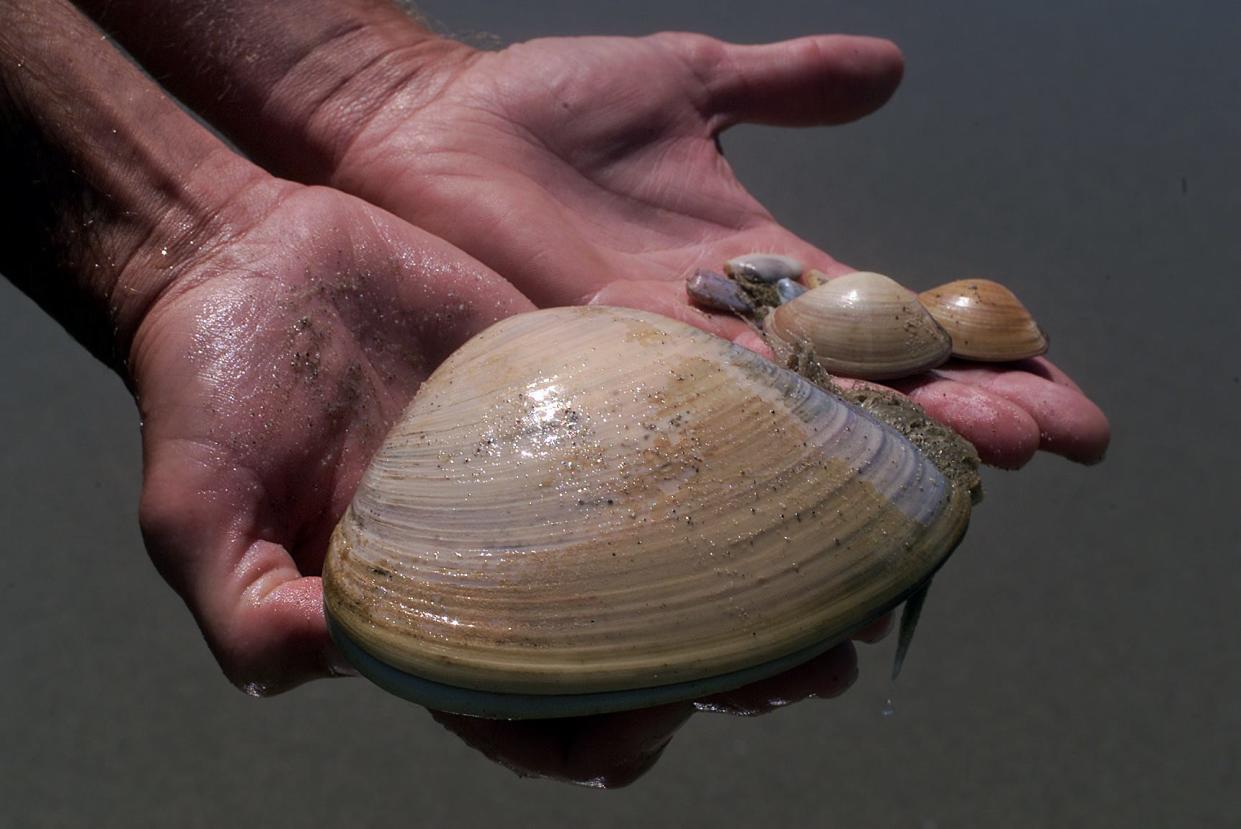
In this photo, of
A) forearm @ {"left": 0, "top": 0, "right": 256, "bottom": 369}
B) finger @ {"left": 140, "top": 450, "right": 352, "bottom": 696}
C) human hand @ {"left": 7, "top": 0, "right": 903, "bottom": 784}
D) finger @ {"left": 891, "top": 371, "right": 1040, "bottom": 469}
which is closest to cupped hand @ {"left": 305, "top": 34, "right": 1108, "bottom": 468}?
finger @ {"left": 891, "top": 371, "right": 1040, "bottom": 469}

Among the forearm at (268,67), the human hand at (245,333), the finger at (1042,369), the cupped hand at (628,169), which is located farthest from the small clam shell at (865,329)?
the forearm at (268,67)

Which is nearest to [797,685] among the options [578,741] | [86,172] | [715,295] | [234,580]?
[578,741]

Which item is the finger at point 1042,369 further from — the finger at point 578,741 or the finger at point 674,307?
the finger at point 578,741

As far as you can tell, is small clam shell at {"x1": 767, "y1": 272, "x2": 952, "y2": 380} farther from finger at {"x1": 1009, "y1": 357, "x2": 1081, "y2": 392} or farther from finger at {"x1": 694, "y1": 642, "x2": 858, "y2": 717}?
finger at {"x1": 694, "y1": 642, "x2": 858, "y2": 717}

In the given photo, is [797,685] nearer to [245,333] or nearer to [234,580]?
[234,580]

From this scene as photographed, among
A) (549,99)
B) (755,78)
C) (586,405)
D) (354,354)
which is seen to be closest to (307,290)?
(354,354)

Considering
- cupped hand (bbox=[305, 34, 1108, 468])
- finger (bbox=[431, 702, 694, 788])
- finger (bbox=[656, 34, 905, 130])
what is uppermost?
finger (bbox=[656, 34, 905, 130])

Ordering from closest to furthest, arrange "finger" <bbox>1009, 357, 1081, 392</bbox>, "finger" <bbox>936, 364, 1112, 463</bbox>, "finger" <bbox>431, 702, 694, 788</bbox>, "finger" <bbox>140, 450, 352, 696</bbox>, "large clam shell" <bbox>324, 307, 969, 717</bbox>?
"large clam shell" <bbox>324, 307, 969, 717</bbox> → "finger" <bbox>431, 702, 694, 788</bbox> → "finger" <bbox>140, 450, 352, 696</bbox> → "finger" <bbox>936, 364, 1112, 463</bbox> → "finger" <bbox>1009, 357, 1081, 392</bbox>
